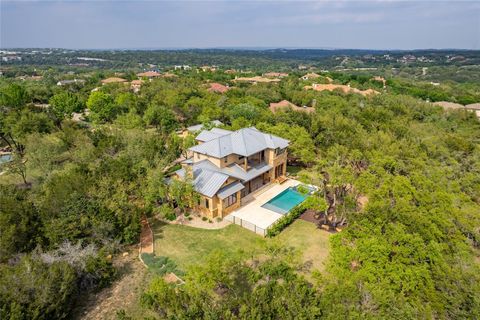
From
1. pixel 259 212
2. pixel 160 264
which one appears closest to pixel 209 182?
pixel 259 212

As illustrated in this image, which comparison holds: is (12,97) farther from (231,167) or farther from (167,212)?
(231,167)

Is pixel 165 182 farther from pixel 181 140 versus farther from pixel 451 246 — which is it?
pixel 451 246

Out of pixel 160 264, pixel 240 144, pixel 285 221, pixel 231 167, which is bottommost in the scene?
pixel 160 264

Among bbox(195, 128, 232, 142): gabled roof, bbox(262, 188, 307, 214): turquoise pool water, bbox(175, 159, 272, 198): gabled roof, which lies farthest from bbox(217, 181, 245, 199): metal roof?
bbox(195, 128, 232, 142): gabled roof

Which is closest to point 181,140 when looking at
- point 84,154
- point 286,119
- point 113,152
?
point 113,152

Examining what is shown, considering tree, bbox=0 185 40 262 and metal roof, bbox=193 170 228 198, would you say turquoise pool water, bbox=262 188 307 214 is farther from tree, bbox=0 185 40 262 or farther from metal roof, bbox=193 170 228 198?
tree, bbox=0 185 40 262

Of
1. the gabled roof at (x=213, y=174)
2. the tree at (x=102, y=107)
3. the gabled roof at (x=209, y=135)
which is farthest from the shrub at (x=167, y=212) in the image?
the tree at (x=102, y=107)
